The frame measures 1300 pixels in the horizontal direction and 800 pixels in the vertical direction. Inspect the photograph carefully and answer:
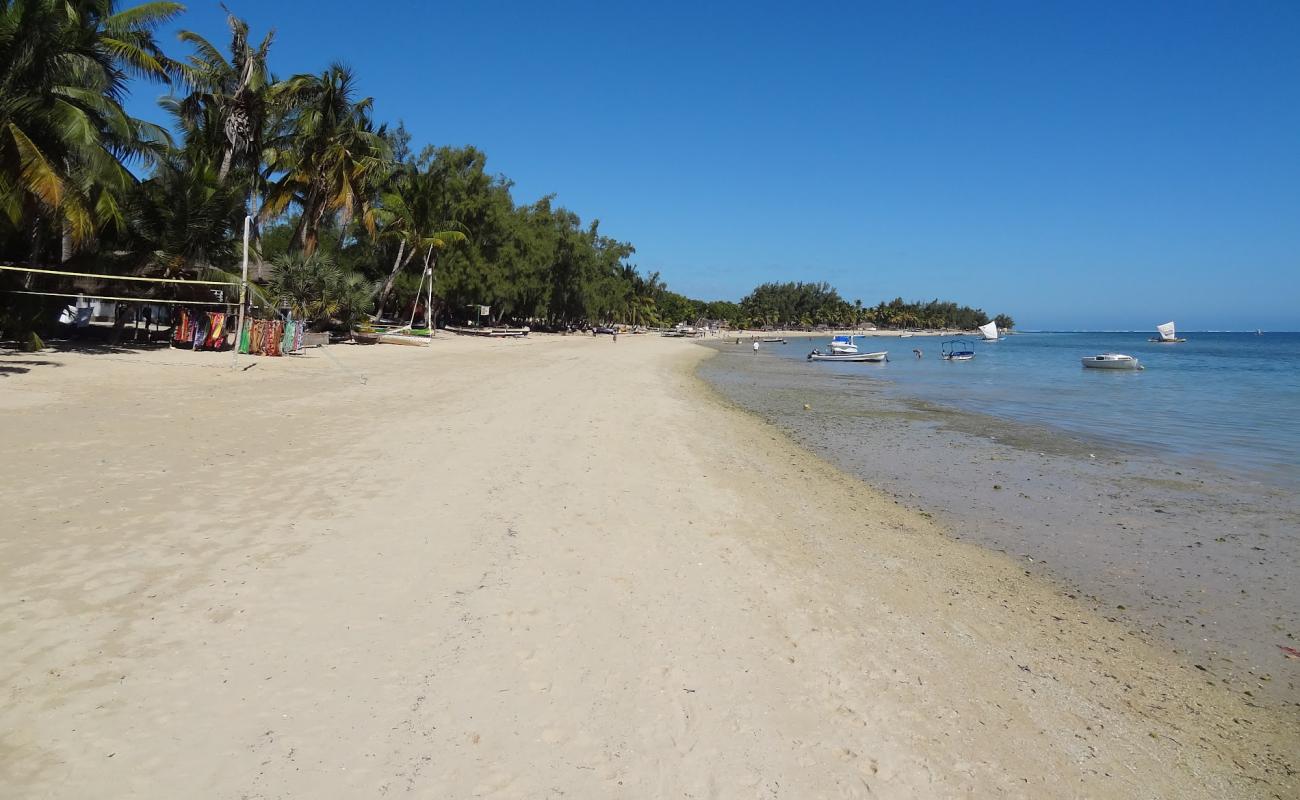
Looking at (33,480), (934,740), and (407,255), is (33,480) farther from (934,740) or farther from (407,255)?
(407,255)

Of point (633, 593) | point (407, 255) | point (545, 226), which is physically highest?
point (545, 226)

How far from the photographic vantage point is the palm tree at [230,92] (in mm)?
23906

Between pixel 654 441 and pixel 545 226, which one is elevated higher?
pixel 545 226

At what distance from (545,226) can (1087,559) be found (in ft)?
187

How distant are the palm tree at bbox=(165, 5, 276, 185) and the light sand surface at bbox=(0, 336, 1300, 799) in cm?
2004

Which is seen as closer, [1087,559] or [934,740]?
[934,740]

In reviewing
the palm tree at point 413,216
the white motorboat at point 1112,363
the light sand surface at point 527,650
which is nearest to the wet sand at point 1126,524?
the light sand surface at point 527,650

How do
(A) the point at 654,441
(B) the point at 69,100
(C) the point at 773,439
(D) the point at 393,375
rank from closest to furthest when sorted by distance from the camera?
(A) the point at 654,441, (C) the point at 773,439, (B) the point at 69,100, (D) the point at 393,375

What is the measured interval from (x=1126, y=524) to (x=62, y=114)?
21.5 metres

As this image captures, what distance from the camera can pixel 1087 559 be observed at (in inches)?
293

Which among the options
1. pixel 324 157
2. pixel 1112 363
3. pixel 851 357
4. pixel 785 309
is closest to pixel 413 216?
pixel 324 157

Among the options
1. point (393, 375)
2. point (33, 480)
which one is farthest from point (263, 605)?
point (393, 375)

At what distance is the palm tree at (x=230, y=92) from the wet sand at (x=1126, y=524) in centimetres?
2192

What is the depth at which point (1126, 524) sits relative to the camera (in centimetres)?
883
